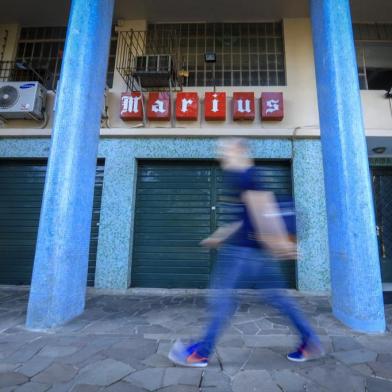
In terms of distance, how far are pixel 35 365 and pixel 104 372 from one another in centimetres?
63

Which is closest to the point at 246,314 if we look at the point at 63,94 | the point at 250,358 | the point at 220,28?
the point at 250,358

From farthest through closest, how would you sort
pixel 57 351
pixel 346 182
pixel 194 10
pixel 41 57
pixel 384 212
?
1. pixel 41 57
2. pixel 194 10
3. pixel 384 212
4. pixel 346 182
5. pixel 57 351

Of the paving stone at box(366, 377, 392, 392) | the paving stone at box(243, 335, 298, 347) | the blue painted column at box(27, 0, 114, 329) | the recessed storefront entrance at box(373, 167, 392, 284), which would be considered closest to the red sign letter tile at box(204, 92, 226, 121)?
the blue painted column at box(27, 0, 114, 329)

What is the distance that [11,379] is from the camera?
2064 millimetres

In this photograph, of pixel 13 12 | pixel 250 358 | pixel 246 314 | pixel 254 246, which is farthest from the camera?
pixel 13 12

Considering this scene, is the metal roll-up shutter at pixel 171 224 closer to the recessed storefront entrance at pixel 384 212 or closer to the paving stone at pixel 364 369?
the paving stone at pixel 364 369

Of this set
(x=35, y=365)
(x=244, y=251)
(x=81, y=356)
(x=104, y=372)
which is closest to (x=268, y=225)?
(x=244, y=251)

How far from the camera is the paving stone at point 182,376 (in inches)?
79.0

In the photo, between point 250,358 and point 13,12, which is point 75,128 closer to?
point 250,358

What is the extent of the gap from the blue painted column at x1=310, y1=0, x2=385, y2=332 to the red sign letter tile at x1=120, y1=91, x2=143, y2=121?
3.47 meters

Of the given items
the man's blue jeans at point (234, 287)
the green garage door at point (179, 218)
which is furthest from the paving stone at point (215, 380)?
the green garage door at point (179, 218)

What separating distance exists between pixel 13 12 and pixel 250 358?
8.63 metres

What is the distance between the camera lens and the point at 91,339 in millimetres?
2869

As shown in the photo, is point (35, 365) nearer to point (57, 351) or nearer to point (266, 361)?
point (57, 351)
